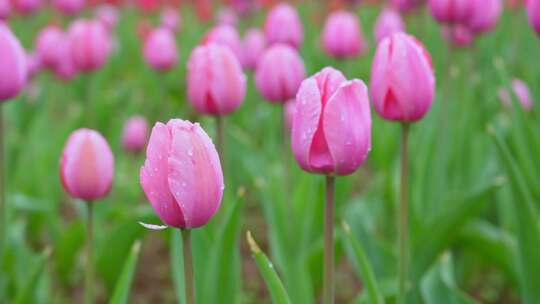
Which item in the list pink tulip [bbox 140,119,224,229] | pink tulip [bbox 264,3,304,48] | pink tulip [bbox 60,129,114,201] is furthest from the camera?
pink tulip [bbox 264,3,304,48]

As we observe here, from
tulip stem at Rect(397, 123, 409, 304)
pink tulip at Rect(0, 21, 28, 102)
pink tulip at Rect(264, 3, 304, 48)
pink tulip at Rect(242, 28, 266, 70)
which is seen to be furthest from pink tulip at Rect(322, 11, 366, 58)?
tulip stem at Rect(397, 123, 409, 304)

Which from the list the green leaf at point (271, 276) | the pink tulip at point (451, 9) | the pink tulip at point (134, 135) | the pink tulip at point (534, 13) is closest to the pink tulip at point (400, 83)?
the green leaf at point (271, 276)

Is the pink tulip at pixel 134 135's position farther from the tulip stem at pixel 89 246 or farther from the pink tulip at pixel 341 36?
the tulip stem at pixel 89 246

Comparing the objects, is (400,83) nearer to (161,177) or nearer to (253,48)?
(161,177)

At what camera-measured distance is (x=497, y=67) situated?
6.02 feet

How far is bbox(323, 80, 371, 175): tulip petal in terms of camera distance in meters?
1.01

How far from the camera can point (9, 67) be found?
5.16 ft

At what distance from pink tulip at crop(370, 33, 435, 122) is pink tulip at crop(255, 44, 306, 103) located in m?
0.70

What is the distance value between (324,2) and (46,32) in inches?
165

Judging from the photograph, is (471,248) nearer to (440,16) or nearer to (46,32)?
(440,16)

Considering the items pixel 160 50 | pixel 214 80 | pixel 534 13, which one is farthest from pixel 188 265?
pixel 160 50

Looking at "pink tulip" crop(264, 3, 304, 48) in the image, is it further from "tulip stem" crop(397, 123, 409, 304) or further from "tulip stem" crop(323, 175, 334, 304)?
"tulip stem" crop(323, 175, 334, 304)

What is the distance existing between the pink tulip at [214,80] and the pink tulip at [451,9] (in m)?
0.59

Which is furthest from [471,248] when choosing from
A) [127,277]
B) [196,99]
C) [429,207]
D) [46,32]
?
[46,32]
